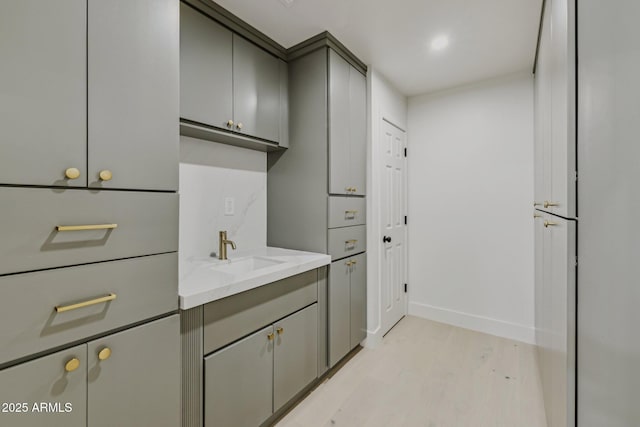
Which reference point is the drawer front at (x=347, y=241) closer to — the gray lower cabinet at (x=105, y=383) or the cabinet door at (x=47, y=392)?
the gray lower cabinet at (x=105, y=383)

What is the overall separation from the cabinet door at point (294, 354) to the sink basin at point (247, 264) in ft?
1.25

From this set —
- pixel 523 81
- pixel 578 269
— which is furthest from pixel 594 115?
pixel 523 81

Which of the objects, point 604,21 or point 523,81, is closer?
point 604,21

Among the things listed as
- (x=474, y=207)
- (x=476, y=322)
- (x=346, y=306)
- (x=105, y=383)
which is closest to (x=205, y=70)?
(x=105, y=383)

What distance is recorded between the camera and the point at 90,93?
36.0 inches

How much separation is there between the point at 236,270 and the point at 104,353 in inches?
34.5

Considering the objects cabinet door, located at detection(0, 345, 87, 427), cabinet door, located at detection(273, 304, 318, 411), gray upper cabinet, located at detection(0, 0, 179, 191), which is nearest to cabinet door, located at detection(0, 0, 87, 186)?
gray upper cabinet, located at detection(0, 0, 179, 191)

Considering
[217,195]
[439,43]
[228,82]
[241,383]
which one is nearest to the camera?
[241,383]

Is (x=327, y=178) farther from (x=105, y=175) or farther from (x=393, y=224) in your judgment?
(x=105, y=175)

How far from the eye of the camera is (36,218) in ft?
2.68

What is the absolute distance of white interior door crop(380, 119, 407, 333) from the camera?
103 inches

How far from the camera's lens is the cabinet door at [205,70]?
4.84 feet

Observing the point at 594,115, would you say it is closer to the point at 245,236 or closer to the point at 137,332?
the point at 137,332

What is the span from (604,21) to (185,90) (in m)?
1.63
